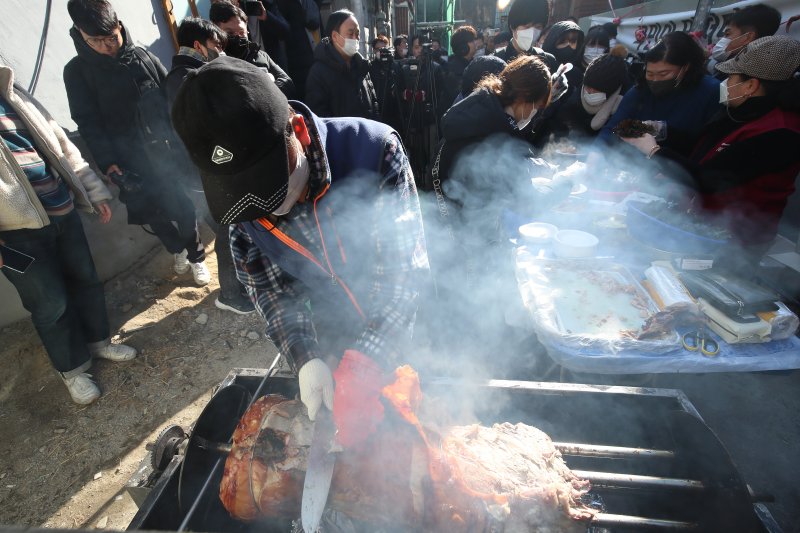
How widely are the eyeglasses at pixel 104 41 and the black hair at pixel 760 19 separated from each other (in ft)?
22.1

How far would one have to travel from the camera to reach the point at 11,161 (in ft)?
8.90

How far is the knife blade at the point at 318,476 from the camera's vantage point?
1.54 meters

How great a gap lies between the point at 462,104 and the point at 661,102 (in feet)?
7.60

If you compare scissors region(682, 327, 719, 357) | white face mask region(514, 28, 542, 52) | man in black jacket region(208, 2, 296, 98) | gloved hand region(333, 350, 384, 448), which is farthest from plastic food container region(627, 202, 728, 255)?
man in black jacket region(208, 2, 296, 98)

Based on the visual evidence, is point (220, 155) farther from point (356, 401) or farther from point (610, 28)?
point (610, 28)

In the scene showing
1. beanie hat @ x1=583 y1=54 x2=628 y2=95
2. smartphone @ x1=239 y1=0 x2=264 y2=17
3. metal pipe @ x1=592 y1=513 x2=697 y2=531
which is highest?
smartphone @ x1=239 y1=0 x2=264 y2=17

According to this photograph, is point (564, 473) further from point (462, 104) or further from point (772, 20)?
point (772, 20)

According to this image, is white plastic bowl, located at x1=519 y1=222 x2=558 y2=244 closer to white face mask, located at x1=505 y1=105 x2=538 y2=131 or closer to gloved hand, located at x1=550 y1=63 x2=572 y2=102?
white face mask, located at x1=505 y1=105 x2=538 y2=131

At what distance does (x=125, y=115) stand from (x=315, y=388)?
4028 mm

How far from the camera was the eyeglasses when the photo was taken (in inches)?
143

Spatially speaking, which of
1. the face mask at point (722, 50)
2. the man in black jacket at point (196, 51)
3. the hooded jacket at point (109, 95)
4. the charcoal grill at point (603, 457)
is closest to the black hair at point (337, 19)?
the man in black jacket at point (196, 51)

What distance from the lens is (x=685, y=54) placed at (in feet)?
12.2

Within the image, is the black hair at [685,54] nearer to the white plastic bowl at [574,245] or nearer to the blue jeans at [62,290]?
the white plastic bowl at [574,245]

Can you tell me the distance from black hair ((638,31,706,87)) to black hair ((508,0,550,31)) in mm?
1979
